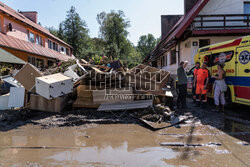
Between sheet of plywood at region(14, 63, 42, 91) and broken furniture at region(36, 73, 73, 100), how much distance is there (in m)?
0.54

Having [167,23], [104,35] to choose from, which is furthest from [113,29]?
[167,23]

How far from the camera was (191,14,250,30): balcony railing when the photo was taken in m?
12.6

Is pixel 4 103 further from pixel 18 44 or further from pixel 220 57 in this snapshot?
pixel 18 44

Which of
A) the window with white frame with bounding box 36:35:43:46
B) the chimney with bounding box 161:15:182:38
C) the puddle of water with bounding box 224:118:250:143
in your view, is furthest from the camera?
the chimney with bounding box 161:15:182:38

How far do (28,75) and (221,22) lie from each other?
13.1 m

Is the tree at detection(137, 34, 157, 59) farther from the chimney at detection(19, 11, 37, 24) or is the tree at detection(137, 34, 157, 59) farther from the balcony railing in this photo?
the balcony railing

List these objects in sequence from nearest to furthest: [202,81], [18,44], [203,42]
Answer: [202,81]
[203,42]
[18,44]

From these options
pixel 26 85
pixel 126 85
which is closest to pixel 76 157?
pixel 126 85

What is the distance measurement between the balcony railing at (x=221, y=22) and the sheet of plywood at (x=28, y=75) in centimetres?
1019

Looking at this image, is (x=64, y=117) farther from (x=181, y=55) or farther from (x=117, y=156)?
(x=181, y=55)

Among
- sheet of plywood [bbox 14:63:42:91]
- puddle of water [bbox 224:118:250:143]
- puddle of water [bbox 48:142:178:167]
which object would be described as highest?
sheet of plywood [bbox 14:63:42:91]

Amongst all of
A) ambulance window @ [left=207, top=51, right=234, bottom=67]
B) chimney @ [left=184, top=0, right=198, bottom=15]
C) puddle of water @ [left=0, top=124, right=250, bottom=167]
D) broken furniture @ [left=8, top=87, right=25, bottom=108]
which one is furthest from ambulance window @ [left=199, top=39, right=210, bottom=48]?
broken furniture @ [left=8, top=87, right=25, bottom=108]

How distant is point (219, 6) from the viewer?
45.0 ft

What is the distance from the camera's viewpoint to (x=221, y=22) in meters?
13.4
